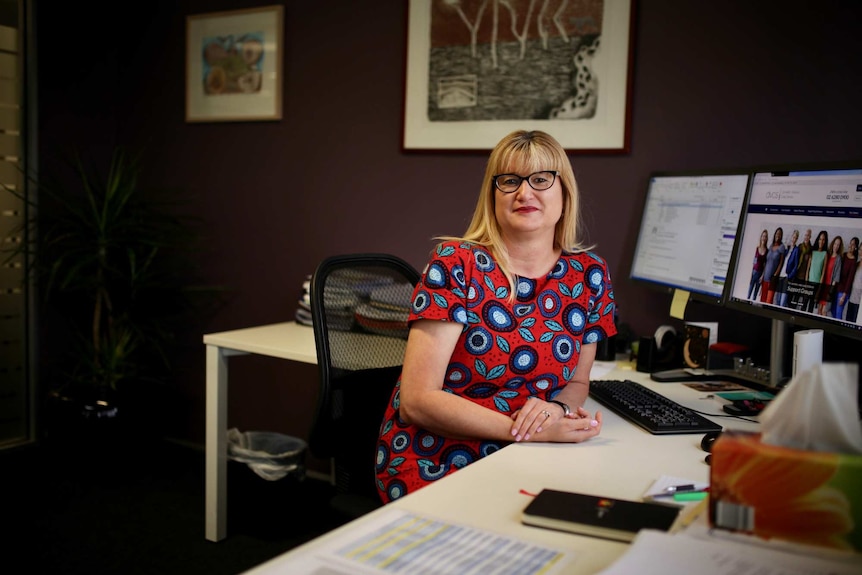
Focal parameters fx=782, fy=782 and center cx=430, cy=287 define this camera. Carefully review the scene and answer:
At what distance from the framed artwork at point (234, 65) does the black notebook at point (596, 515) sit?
265 cm

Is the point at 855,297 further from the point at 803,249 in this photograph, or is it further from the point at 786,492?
the point at 786,492

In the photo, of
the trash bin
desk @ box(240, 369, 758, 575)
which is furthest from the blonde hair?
the trash bin

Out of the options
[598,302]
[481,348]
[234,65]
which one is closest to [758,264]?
[598,302]

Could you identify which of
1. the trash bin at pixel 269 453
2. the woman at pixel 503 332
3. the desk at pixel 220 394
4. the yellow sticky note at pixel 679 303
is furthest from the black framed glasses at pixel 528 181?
the trash bin at pixel 269 453

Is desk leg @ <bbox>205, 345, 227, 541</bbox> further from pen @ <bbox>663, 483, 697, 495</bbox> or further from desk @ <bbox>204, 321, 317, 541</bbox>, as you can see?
pen @ <bbox>663, 483, 697, 495</bbox>

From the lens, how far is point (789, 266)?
1862 millimetres

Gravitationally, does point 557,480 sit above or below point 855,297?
below

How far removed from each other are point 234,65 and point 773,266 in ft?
8.12

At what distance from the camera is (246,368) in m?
3.57

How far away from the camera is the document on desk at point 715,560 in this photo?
829mm

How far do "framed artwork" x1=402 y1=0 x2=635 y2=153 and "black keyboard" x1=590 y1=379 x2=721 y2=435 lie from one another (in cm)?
104

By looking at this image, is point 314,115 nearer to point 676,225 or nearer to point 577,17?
point 577,17

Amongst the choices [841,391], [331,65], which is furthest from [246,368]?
[841,391]

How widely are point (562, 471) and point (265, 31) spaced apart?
105 inches
